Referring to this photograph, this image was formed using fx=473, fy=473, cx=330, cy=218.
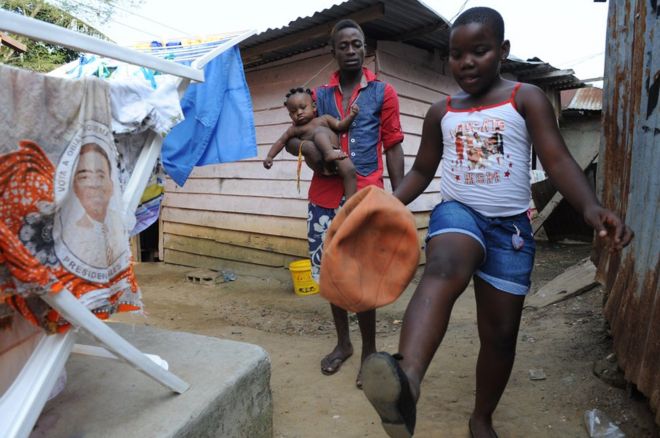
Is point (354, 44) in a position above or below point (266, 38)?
below

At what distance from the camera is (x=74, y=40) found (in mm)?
1318

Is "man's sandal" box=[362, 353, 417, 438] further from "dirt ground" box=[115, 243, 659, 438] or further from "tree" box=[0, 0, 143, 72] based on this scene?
"tree" box=[0, 0, 143, 72]

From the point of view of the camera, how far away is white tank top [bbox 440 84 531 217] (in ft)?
5.87

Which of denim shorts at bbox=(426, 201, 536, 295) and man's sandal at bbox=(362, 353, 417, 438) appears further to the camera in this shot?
denim shorts at bbox=(426, 201, 536, 295)

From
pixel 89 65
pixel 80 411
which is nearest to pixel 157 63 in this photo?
pixel 89 65

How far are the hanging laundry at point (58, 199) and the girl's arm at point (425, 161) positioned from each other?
1137 millimetres

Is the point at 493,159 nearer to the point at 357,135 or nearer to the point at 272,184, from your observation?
the point at 357,135

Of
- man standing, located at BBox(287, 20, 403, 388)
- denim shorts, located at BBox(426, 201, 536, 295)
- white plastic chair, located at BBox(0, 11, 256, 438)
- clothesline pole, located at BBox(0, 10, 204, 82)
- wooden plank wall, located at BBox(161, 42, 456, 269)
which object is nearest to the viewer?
clothesline pole, located at BBox(0, 10, 204, 82)

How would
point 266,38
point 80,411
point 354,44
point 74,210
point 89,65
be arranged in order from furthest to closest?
point 266,38, point 354,44, point 89,65, point 80,411, point 74,210

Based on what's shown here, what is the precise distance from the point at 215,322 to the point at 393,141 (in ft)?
8.76

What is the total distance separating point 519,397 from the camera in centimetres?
252

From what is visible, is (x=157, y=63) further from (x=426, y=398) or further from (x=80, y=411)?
(x=426, y=398)

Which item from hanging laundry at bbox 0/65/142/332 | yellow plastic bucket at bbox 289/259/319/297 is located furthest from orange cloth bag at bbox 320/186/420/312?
yellow plastic bucket at bbox 289/259/319/297

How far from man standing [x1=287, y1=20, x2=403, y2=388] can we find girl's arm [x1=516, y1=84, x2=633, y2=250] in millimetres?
1056
